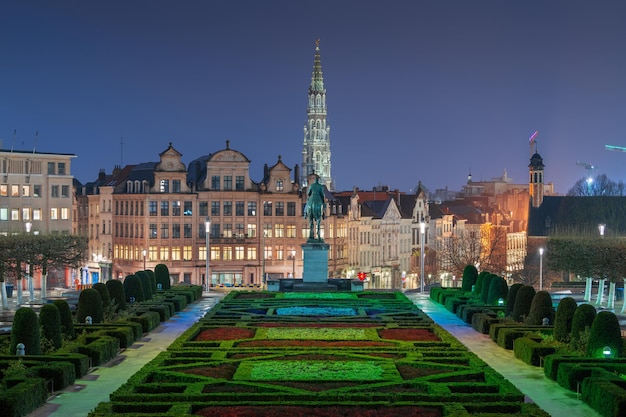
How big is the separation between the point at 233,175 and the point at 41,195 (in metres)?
18.1

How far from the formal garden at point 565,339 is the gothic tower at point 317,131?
413 feet

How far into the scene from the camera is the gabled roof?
13550 cm

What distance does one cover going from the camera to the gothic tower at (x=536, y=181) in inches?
6196

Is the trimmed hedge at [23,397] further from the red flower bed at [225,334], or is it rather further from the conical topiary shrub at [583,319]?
the conical topiary shrub at [583,319]

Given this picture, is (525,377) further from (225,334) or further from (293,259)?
(293,259)

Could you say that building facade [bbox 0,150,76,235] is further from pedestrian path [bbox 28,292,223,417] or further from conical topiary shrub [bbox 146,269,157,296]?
pedestrian path [bbox 28,292,223,417]

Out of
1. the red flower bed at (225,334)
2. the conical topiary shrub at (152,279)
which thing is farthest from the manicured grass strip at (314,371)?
the conical topiary shrub at (152,279)

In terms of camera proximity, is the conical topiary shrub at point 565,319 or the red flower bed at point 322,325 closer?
the conical topiary shrub at point 565,319

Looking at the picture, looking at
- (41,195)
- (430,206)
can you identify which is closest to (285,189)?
(41,195)

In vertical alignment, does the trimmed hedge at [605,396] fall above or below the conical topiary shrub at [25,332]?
below

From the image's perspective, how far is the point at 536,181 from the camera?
161m

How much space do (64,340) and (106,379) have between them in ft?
20.8

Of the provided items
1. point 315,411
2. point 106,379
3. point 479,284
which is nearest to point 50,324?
point 106,379

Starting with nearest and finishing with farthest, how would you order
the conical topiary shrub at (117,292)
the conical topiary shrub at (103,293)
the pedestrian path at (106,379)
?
1. the pedestrian path at (106,379)
2. the conical topiary shrub at (103,293)
3. the conical topiary shrub at (117,292)
